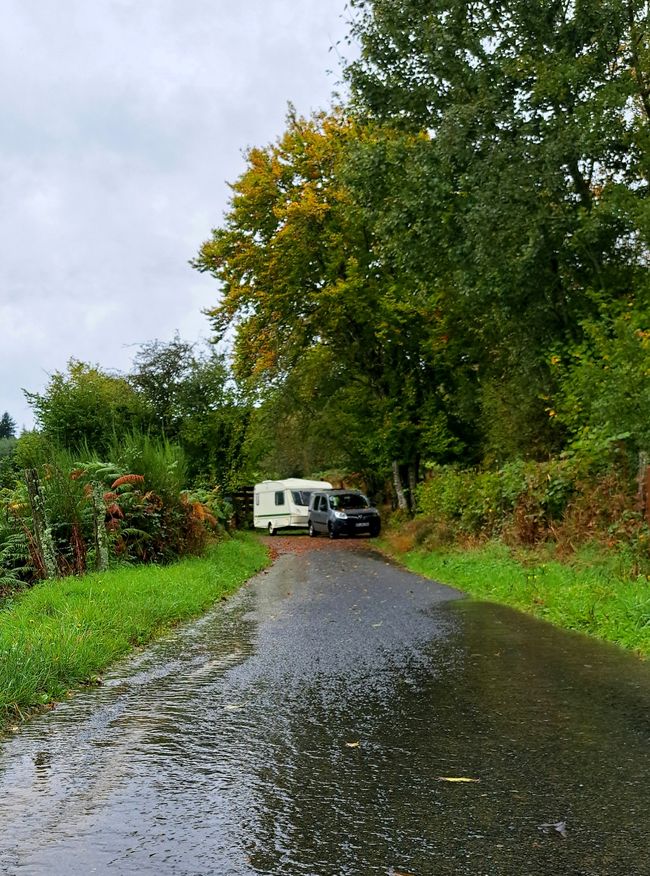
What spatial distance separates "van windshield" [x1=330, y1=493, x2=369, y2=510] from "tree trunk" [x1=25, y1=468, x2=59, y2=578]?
21.0m

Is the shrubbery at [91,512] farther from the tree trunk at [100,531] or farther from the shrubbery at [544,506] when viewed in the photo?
the shrubbery at [544,506]

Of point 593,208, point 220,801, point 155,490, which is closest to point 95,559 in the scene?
point 155,490

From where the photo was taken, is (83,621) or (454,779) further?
(83,621)

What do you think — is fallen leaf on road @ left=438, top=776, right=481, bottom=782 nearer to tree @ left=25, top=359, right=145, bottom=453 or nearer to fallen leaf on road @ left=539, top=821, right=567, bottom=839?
fallen leaf on road @ left=539, top=821, right=567, bottom=839

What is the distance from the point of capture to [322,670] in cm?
687

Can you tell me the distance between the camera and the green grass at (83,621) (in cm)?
611

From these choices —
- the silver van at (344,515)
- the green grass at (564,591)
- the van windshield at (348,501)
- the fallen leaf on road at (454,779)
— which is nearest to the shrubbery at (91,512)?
the green grass at (564,591)

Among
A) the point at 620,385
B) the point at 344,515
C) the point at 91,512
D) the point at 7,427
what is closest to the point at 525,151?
the point at 620,385

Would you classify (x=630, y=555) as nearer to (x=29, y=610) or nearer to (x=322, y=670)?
(x=322, y=670)

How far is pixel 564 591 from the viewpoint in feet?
34.0

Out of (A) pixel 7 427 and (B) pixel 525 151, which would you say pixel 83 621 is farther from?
(A) pixel 7 427

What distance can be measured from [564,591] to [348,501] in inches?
929

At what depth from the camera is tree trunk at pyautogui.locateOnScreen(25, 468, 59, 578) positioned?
12609mm

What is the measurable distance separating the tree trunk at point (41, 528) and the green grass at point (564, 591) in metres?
6.65
